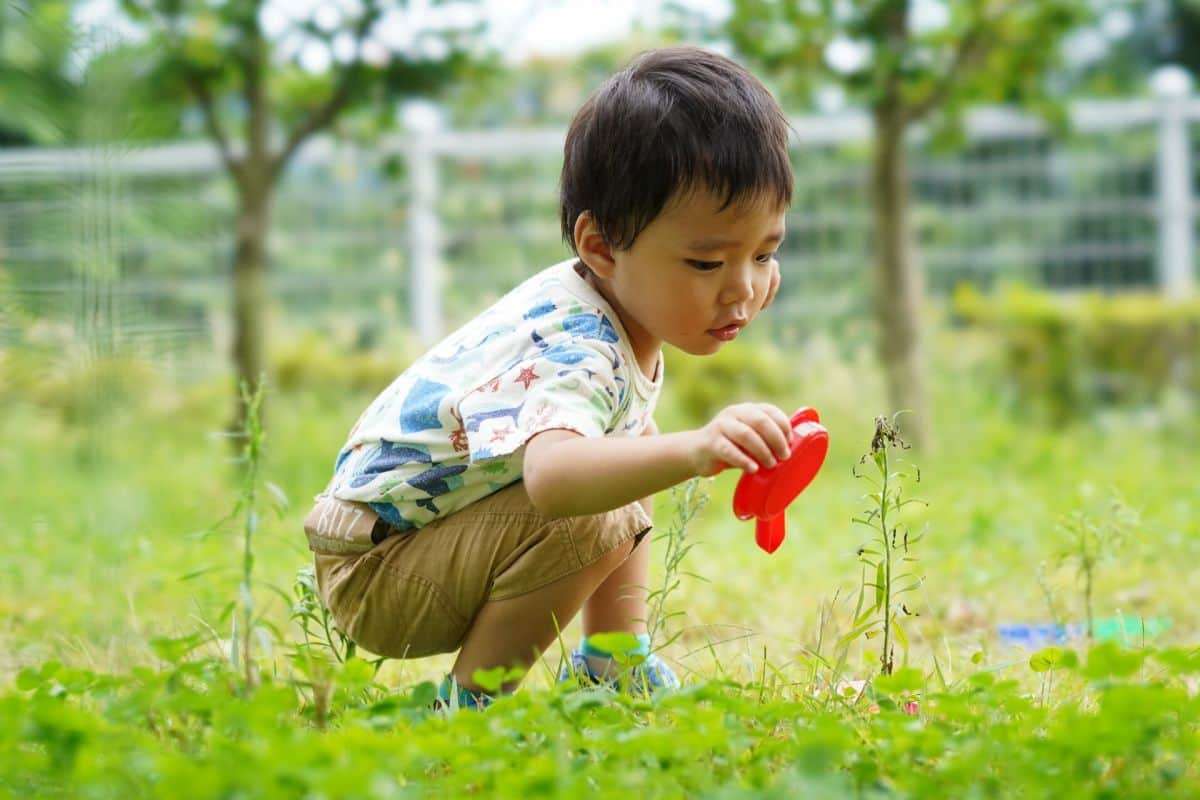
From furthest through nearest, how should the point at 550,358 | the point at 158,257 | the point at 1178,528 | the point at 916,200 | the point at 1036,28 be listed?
the point at 916,200, the point at 158,257, the point at 1036,28, the point at 1178,528, the point at 550,358

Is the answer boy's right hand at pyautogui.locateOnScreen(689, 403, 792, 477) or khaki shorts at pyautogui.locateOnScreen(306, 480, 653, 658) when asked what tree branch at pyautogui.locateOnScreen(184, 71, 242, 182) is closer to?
khaki shorts at pyautogui.locateOnScreen(306, 480, 653, 658)

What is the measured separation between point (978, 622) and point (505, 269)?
5.70 m

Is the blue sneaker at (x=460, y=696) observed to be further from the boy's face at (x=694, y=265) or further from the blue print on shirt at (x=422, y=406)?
the boy's face at (x=694, y=265)

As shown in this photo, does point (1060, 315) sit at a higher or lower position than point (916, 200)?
lower

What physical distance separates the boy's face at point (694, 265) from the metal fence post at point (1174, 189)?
7345 mm

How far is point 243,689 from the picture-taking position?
5.07 ft

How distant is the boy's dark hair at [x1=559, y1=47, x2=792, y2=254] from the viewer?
185 cm

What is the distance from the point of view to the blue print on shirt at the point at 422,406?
1.97m

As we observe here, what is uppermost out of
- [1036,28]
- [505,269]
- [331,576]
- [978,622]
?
[1036,28]

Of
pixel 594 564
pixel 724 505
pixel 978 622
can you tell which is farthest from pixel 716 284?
pixel 724 505

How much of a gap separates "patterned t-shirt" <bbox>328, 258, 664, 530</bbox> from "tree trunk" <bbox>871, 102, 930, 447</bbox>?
4.16 meters

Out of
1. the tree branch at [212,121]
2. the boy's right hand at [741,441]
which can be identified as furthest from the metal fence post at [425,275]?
the boy's right hand at [741,441]

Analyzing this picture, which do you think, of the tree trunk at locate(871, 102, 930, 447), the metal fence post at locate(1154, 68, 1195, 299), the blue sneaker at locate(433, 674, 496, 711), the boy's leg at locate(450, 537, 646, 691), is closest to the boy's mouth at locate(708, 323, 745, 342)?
the boy's leg at locate(450, 537, 646, 691)

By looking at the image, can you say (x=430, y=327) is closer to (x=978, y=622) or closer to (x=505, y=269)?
(x=505, y=269)
